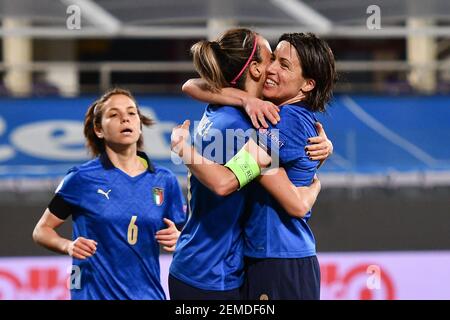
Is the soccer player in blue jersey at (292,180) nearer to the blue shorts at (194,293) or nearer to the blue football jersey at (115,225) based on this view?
the blue shorts at (194,293)

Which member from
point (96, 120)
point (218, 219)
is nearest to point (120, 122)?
point (96, 120)

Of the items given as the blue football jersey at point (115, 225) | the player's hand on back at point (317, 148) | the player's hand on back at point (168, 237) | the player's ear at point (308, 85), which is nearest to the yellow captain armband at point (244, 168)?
the player's hand on back at point (317, 148)

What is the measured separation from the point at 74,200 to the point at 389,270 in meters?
4.12

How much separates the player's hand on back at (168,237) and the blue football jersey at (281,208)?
928 mm

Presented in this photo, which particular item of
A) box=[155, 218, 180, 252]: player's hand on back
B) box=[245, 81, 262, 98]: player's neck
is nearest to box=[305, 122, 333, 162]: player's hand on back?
box=[245, 81, 262, 98]: player's neck

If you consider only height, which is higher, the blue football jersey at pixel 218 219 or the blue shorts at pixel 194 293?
the blue football jersey at pixel 218 219

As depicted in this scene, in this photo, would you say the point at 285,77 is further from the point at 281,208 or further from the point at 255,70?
the point at 281,208

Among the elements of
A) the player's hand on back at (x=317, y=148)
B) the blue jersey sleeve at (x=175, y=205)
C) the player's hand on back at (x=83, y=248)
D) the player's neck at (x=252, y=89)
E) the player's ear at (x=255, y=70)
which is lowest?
the player's hand on back at (x=83, y=248)

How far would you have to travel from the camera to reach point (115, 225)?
184 inches

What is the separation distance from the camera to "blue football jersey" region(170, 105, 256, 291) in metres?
3.71

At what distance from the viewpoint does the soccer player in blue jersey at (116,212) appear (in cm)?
465

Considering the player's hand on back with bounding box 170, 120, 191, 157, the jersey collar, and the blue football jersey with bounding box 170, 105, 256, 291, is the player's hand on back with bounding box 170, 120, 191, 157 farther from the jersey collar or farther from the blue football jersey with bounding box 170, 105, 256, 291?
the jersey collar

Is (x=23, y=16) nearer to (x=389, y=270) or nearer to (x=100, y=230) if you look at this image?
(x=389, y=270)
